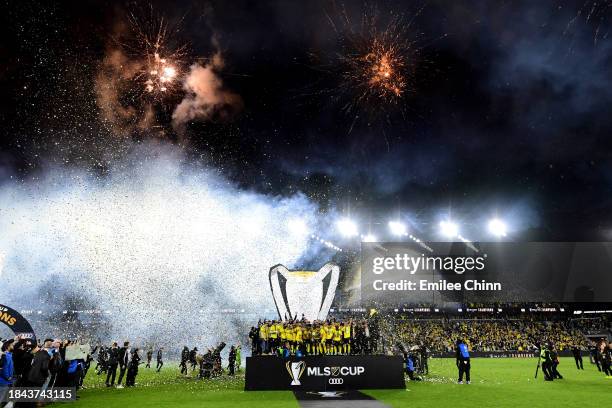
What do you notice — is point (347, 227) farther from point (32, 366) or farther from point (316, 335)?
point (32, 366)

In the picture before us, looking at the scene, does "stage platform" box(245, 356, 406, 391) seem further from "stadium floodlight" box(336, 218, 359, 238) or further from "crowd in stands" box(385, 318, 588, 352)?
"stadium floodlight" box(336, 218, 359, 238)

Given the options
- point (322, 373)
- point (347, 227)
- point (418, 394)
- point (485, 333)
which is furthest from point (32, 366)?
point (485, 333)

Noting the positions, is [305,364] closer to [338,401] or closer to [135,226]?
[338,401]

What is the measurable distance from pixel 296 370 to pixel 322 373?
1090mm

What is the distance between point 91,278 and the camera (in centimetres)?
7262

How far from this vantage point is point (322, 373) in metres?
20.4

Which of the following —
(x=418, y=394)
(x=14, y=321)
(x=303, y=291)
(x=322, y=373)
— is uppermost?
(x=303, y=291)

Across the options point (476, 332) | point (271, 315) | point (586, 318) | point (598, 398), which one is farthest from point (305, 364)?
point (586, 318)

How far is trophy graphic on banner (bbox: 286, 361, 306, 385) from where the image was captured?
2036 centimetres

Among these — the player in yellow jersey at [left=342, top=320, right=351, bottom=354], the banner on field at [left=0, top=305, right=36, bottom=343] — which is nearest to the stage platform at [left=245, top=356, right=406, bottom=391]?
the player in yellow jersey at [left=342, top=320, right=351, bottom=354]

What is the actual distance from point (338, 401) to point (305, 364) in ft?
11.5

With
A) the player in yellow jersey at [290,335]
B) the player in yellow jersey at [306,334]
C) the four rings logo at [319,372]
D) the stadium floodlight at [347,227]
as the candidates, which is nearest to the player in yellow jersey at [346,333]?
the player in yellow jersey at [306,334]

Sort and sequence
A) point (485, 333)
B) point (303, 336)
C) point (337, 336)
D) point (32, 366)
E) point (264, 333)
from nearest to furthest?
1. point (32, 366)
2. point (303, 336)
3. point (337, 336)
4. point (264, 333)
5. point (485, 333)

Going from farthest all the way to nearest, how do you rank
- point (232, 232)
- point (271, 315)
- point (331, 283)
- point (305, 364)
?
point (271, 315) → point (232, 232) → point (331, 283) → point (305, 364)
